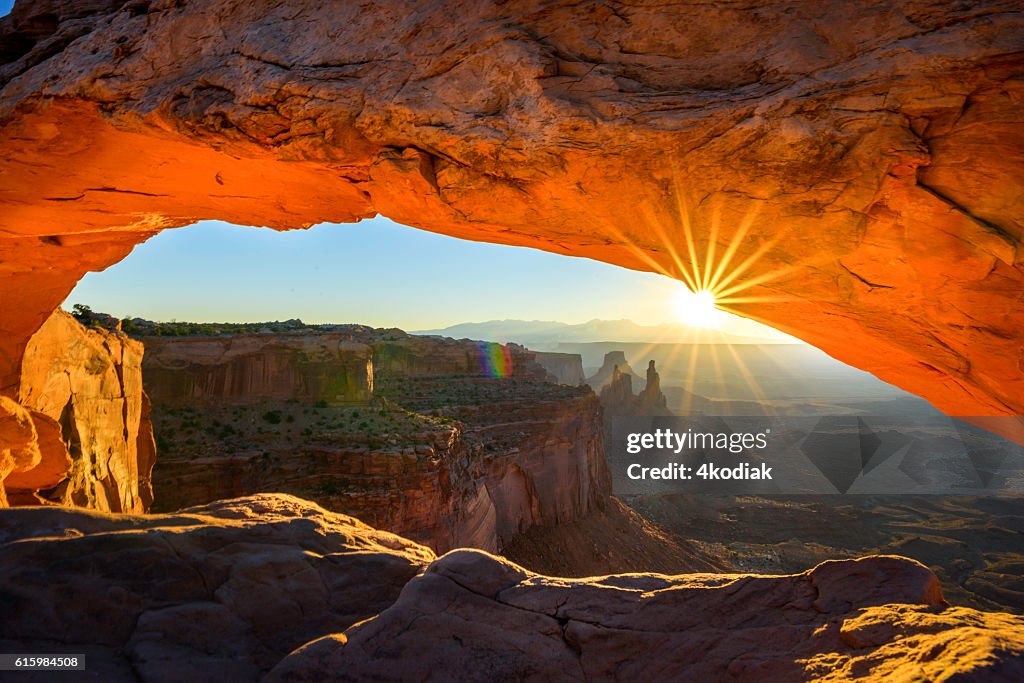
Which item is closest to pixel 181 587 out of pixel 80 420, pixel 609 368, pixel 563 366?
pixel 80 420

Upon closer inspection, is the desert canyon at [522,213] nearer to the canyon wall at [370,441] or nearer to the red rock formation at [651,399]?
the canyon wall at [370,441]

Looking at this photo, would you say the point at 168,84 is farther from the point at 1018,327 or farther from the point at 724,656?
the point at 1018,327

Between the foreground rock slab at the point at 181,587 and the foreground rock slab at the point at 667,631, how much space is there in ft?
1.97

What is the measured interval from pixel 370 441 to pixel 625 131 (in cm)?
2048

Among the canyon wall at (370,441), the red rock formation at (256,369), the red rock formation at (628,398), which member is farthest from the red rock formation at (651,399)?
the red rock formation at (256,369)

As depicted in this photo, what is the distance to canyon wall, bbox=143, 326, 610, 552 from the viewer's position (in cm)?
2203

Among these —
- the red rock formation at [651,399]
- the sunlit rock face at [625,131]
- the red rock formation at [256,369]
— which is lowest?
the red rock formation at [651,399]

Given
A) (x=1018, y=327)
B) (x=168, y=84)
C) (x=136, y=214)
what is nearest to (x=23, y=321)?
(x=136, y=214)

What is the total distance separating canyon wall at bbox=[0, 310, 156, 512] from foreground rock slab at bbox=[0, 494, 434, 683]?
559cm

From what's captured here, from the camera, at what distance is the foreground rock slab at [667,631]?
3670 mm

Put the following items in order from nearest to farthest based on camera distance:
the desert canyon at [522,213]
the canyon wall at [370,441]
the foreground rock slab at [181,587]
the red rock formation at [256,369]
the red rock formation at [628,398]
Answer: the foreground rock slab at [181,587], the desert canyon at [522,213], the canyon wall at [370,441], the red rock formation at [256,369], the red rock formation at [628,398]

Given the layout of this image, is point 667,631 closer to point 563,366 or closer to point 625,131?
point 625,131

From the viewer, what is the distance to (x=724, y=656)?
158 inches

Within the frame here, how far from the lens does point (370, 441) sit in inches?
941
